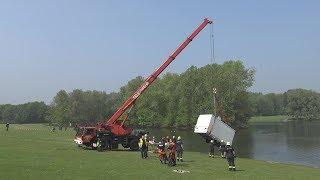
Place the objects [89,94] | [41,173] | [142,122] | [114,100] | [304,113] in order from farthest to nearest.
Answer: [304,113]
[114,100]
[89,94]
[142,122]
[41,173]

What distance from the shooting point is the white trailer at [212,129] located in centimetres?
4375

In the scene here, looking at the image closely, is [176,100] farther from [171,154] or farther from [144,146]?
[171,154]

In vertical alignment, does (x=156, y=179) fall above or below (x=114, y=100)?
below

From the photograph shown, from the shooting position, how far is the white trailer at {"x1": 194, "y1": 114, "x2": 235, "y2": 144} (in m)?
43.8

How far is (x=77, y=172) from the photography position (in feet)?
84.1

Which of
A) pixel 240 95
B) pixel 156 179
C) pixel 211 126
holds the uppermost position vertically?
pixel 240 95

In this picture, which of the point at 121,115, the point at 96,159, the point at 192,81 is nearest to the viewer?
the point at 96,159

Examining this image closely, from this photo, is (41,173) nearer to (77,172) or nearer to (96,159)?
(77,172)

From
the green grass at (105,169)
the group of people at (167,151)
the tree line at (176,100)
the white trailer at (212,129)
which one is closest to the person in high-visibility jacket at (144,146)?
the group of people at (167,151)

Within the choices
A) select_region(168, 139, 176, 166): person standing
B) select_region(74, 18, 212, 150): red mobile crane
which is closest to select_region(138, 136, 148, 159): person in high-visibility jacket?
select_region(168, 139, 176, 166): person standing

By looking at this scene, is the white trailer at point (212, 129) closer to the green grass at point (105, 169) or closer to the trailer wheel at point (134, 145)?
the trailer wheel at point (134, 145)

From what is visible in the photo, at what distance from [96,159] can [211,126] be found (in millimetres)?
14588

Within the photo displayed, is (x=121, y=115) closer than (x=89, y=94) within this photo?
Yes

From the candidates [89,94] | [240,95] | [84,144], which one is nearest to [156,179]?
[84,144]
